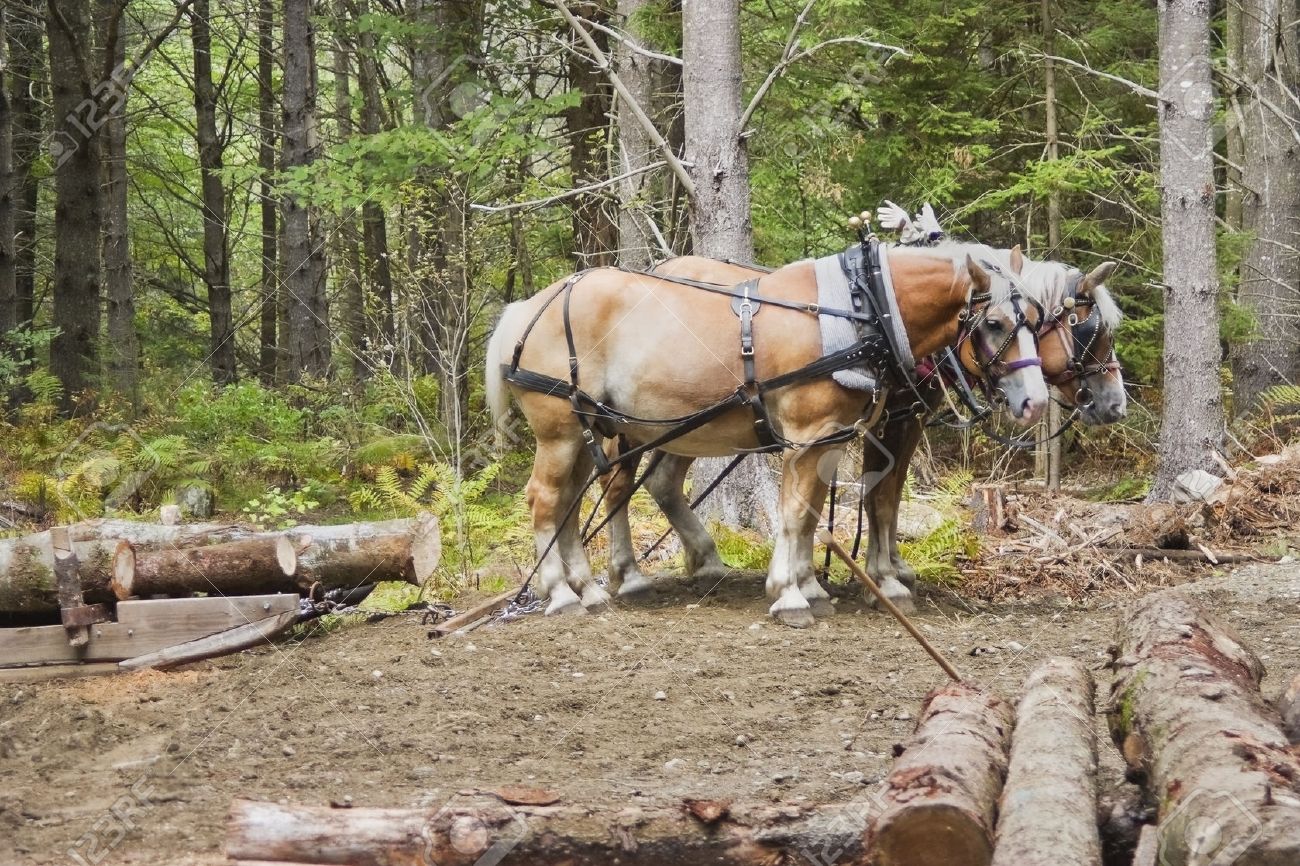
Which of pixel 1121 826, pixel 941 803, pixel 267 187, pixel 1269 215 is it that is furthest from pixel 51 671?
pixel 267 187

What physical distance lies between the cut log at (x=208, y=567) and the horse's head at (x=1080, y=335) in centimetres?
452

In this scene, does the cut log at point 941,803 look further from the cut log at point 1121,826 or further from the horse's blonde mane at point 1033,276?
the horse's blonde mane at point 1033,276

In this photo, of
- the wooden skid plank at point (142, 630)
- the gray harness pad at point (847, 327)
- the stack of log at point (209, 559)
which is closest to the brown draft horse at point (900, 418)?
the gray harness pad at point (847, 327)

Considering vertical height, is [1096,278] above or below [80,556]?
above

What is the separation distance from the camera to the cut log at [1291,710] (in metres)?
4.55

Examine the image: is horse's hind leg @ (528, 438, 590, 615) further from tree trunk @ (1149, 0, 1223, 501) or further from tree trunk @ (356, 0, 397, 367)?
tree trunk @ (356, 0, 397, 367)

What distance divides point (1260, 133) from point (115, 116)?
592 inches

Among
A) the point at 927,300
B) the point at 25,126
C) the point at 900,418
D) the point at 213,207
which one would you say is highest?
the point at 25,126

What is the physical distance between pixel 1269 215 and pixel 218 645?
503 inches

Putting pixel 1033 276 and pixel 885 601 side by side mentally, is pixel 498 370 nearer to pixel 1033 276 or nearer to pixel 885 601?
pixel 1033 276

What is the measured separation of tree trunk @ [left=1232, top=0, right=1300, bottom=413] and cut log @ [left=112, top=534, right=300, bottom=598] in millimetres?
11271

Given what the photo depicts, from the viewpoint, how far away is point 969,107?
576 inches

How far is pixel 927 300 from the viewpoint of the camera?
7391 millimetres

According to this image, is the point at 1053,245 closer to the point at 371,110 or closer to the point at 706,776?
the point at 706,776
